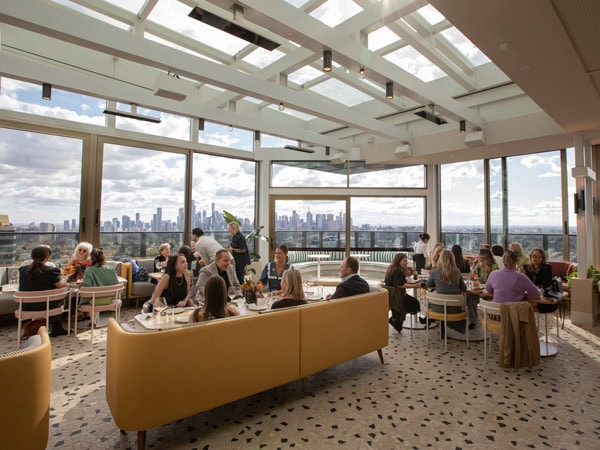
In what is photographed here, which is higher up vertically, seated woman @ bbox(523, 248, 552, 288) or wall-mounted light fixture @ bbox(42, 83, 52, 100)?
wall-mounted light fixture @ bbox(42, 83, 52, 100)

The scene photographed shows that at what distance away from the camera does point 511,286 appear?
13.0 ft

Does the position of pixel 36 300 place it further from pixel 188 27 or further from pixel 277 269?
pixel 188 27

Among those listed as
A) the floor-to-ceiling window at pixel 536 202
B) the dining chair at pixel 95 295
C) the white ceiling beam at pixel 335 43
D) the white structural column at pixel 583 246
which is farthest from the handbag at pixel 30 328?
the floor-to-ceiling window at pixel 536 202

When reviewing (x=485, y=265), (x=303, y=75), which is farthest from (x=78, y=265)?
(x=485, y=265)

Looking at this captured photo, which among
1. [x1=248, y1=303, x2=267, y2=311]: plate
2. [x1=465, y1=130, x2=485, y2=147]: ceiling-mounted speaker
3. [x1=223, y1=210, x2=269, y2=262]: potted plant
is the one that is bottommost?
[x1=248, y1=303, x2=267, y2=311]: plate

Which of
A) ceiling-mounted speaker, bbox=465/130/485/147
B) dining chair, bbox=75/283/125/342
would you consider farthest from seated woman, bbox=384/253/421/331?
Answer: dining chair, bbox=75/283/125/342

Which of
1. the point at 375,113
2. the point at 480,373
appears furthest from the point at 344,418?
the point at 375,113

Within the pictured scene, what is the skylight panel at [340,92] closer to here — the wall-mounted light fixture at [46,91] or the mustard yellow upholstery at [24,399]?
the wall-mounted light fixture at [46,91]

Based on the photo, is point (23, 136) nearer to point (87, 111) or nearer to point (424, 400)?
point (87, 111)

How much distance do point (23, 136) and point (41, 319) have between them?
3.23 metres

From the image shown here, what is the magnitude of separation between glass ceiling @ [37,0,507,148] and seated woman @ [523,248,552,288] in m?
2.55

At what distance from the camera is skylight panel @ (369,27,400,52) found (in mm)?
4908

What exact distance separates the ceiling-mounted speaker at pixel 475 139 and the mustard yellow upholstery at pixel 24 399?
22.3 ft

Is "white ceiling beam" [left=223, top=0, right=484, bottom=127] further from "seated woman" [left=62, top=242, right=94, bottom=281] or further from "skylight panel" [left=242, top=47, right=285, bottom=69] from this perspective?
"seated woman" [left=62, top=242, right=94, bottom=281]
